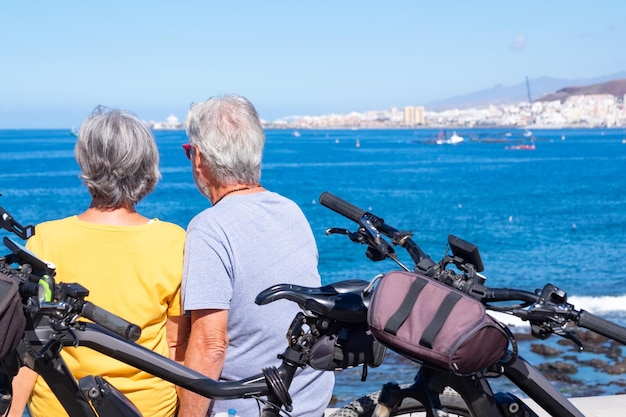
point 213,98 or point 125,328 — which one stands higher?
point 213,98

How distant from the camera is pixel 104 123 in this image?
313 cm

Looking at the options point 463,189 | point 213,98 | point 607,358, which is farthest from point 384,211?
point 213,98

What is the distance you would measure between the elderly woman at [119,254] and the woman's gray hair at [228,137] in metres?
0.20

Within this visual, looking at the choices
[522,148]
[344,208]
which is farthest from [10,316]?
[522,148]

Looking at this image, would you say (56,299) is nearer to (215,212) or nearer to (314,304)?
(314,304)

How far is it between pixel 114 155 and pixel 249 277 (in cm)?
67

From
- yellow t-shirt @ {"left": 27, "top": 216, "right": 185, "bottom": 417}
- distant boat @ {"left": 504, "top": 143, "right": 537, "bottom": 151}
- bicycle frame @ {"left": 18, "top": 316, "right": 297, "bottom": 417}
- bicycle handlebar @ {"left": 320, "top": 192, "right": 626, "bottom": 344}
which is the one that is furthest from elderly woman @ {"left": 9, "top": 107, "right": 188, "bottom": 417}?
distant boat @ {"left": 504, "top": 143, "right": 537, "bottom": 151}

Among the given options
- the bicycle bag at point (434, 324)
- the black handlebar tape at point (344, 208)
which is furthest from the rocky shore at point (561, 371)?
the bicycle bag at point (434, 324)

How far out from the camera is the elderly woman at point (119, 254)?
3010mm

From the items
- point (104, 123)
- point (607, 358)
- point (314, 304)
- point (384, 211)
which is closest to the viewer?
point (314, 304)

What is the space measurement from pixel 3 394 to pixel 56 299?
286 millimetres

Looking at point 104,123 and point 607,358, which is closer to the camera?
point 104,123

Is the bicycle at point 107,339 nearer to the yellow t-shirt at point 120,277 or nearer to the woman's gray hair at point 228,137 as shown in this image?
the yellow t-shirt at point 120,277

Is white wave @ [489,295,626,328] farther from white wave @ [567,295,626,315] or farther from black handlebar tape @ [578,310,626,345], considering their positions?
black handlebar tape @ [578,310,626,345]
